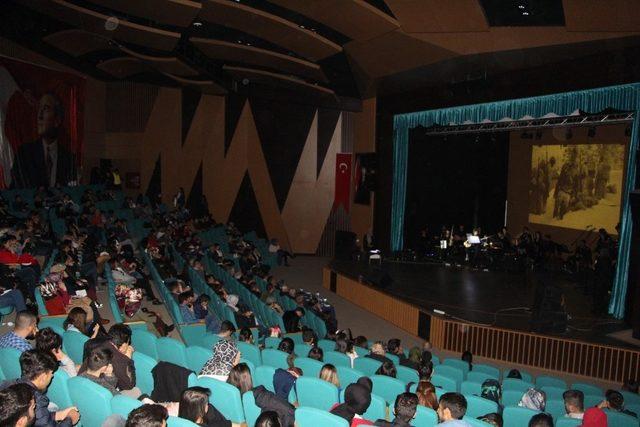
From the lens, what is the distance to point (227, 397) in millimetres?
4160

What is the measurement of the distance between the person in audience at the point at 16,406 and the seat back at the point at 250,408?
1.52 meters

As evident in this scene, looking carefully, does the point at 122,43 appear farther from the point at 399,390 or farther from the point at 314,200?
the point at 399,390

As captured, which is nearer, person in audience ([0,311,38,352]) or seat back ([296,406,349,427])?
seat back ([296,406,349,427])

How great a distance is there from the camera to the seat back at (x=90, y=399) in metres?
3.53

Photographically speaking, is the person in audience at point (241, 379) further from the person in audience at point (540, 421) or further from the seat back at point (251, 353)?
the person in audience at point (540, 421)

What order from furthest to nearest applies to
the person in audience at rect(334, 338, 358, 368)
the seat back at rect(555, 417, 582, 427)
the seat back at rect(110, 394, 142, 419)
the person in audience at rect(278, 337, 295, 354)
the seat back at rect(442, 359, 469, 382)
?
1. the seat back at rect(442, 359, 469, 382)
2. the person in audience at rect(334, 338, 358, 368)
3. the person in audience at rect(278, 337, 295, 354)
4. the seat back at rect(555, 417, 582, 427)
5. the seat back at rect(110, 394, 142, 419)

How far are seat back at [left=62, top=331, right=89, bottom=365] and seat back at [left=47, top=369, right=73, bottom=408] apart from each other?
964 millimetres

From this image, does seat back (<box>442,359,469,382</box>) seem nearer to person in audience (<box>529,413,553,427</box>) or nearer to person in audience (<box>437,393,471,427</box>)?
person in audience (<box>529,413,553,427</box>)

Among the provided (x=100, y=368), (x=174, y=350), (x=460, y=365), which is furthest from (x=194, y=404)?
(x=460, y=365)

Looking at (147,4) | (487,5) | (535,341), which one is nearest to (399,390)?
(535,341)

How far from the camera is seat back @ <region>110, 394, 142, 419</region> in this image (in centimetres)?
337

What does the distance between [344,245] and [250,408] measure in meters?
14.4

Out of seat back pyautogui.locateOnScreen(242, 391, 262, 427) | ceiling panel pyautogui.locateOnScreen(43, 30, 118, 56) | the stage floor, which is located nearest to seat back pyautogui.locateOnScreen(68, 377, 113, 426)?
seat back pyautogui.locateOnScreen(242, 391, 262, 427)

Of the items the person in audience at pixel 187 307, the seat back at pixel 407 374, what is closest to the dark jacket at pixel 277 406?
the seat back at pixel 407 374
